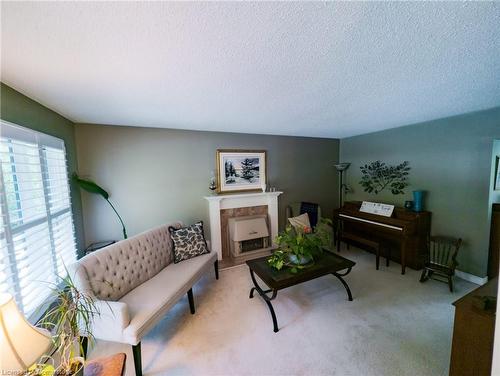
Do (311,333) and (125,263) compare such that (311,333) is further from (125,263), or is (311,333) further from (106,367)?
(125,263)

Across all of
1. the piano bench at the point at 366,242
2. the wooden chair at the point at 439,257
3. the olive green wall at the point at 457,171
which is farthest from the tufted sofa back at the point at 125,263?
the olive green wall at the point at 457,171

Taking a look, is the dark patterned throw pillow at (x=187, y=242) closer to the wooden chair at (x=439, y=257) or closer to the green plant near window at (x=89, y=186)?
the green plant near window at (x=89, y=186)

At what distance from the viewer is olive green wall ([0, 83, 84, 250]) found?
5.01 feet

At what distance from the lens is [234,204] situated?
363 cm

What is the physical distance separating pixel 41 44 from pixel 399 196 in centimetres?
459

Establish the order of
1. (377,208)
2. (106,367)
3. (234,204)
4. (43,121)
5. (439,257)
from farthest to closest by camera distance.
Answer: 1. (234,204)
2. (377,208)
3. (439,257)
4. (43,121)
5. (106,367)

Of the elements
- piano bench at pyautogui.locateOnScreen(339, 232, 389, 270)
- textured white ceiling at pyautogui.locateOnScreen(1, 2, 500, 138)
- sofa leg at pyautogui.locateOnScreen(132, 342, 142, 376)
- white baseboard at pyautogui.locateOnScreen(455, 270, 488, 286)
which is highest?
textured white ceiling at pyautogui.locateOnScreen(1, 2, 500, 138)

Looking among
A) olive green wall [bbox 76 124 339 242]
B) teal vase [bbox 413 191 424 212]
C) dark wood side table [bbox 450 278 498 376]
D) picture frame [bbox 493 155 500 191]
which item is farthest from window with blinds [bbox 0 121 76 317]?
picture frame [bbox 493 155 500 191]

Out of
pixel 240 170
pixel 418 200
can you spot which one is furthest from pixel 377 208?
pixel 240 170

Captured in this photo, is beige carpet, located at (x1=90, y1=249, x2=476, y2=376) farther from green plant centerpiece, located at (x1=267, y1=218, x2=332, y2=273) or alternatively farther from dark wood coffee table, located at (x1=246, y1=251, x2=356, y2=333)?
green plant centerpiece, located at (x1=267, y1=218, x2=332, y2=273)

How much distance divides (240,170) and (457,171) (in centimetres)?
327

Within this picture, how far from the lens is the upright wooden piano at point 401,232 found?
290cm

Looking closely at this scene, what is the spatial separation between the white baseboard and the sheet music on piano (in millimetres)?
1143

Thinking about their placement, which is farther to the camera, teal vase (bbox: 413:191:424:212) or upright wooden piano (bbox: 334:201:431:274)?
teal vase (bbox: 413:191:424:212)
